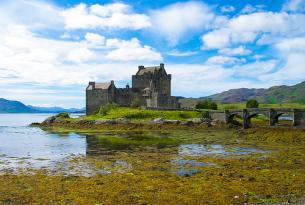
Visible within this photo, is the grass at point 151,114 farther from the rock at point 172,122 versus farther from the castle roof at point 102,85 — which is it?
the castle roof at point 102,85

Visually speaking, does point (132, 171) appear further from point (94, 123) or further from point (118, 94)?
point (118, 94)

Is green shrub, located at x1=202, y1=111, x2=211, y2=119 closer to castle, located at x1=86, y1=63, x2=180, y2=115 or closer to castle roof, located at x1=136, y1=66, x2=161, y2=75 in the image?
castle, located at x1=86, y1=63, x2=180, y2=115

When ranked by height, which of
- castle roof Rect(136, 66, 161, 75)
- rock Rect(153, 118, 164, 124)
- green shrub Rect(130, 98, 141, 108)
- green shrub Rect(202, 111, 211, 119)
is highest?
castle roof Rect(136, 66, 161, 75)

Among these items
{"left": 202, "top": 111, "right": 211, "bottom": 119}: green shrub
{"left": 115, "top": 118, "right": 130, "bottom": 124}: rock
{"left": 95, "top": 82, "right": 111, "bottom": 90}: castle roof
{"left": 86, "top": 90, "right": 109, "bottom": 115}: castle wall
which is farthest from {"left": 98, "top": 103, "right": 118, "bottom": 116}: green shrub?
{"left": 202, "top": 111, "right": 211, "bottom": 119}: green shrub

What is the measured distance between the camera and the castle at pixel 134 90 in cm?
9450

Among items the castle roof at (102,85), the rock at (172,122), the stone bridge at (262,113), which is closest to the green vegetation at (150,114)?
the rock at (172,122)

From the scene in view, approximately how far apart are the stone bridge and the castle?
23321mm

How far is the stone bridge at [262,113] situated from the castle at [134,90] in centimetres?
2332

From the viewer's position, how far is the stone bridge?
57.6m

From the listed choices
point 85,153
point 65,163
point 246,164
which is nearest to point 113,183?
point 65,163

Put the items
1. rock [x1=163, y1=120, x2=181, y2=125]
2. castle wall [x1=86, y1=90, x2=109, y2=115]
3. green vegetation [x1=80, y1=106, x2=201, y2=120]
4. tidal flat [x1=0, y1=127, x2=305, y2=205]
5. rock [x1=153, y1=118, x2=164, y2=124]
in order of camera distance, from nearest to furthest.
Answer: tidal flat [x1=0, y1=127, x2=305, y2=205] → rock [x1=163, y1=120, x2=181, y2=125] → rock [x1=153, y1=118, x2=164, y2=124] → green vegetation [x1=80, y1=106, x2=201, y2=120] → castle wall [x1=86, y1=90, x2=109, y2=115]

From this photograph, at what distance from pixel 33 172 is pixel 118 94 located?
2908 inches

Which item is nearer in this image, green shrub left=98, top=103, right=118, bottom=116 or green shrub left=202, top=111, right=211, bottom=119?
green shrub left=202, top=111, right=211, bottom=119

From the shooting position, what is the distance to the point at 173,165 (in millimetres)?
25844
